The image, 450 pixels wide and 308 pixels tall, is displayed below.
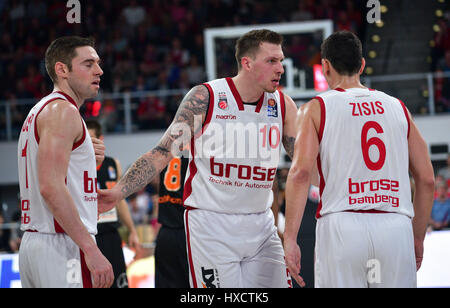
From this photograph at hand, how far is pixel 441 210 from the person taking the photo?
9.60 meters

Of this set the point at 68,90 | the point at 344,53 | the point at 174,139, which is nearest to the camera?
the point at 68,90

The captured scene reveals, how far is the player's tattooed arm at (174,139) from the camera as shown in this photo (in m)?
Answer: 4.38

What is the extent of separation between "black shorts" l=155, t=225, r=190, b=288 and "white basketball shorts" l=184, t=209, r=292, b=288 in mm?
1399

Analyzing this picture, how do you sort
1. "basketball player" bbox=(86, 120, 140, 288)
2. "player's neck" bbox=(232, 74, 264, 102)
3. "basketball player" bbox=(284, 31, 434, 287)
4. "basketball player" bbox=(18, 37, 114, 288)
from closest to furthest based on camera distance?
"basketball player" bbox=(18, 37, 114, 288) → "basketball player" bbox=(284, 31, 434, 287) → "player's neck" bbox=(232, 74, 264, 102) → "basketball player" bbox=(86, 120, 140, 288)

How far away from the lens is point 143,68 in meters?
15.6

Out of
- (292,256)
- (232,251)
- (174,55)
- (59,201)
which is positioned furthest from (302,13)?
(59,201)

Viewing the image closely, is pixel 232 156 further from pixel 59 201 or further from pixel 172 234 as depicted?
pixel 172 234

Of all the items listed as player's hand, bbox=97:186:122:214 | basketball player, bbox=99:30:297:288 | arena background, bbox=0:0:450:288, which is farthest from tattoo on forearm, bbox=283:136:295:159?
arena background, bbox=0:0:450:288

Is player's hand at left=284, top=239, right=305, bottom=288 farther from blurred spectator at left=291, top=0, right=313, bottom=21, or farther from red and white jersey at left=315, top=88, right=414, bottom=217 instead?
blurred spectator at left=291, top=0, right=313, bottom=21

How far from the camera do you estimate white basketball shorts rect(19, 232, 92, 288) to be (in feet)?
11.7

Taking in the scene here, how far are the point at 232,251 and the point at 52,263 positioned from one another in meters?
1.24

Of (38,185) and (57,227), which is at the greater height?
(38,185)

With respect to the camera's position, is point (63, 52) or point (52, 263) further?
point (63, 52)

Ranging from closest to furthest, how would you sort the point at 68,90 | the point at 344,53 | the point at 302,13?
the point at 68,90 < the point at 344,53 < the point at 302,13
